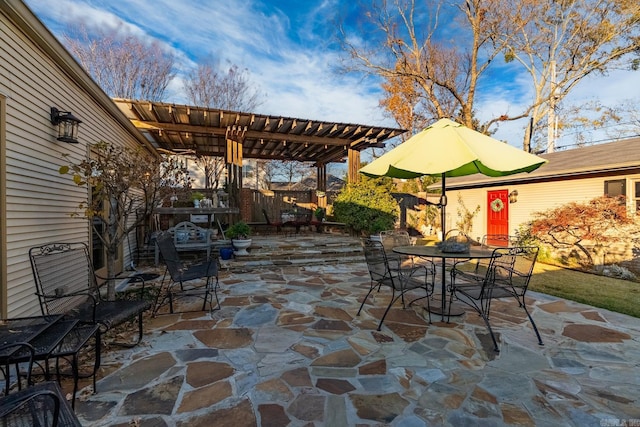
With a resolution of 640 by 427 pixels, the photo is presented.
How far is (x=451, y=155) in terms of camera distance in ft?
10.8

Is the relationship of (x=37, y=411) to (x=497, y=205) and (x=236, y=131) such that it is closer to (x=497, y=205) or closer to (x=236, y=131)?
(x=236, y=131)

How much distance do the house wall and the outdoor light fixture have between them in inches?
3.2

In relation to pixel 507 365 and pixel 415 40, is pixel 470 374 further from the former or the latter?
pixel 415 40

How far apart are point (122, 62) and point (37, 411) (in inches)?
581

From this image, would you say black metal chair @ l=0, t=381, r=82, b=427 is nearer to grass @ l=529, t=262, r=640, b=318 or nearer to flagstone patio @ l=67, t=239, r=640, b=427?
flagstone patio @ l=67, t=239, r=640, b=427

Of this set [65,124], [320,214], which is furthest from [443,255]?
[320,214]

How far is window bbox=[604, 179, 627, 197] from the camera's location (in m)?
7.41

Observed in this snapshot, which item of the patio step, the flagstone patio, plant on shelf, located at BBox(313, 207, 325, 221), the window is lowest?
the flagstone patio

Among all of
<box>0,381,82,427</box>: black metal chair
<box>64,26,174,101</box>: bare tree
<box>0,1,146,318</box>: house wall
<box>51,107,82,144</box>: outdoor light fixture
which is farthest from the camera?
<box>64,26,174,101</box>: bare tree

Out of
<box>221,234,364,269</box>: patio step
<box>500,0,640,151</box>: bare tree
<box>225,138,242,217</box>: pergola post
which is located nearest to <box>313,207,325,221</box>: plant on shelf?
<box>221,234,364,269</box>: patio step

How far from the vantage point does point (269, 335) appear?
10.7 feet

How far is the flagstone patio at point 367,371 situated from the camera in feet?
6.59

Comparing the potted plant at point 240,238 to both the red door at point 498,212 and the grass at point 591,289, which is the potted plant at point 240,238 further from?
the red door at point 498,212

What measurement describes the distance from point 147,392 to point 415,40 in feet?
50.9
